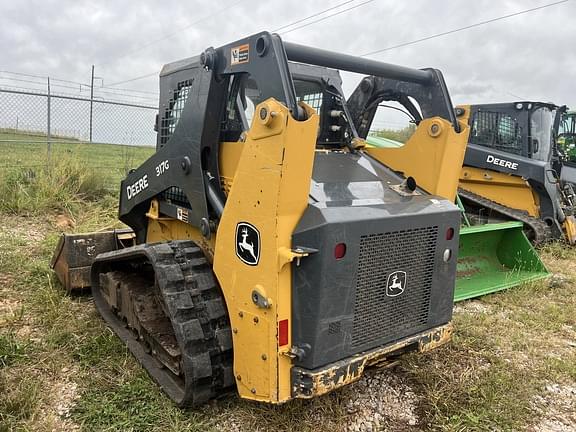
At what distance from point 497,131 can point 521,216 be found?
1478 millimetres

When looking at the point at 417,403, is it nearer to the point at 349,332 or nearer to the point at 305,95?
the point at 349,332

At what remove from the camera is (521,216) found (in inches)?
300

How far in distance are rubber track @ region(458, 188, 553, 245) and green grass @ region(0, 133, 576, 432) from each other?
7.47 ft

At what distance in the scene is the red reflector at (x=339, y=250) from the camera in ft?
7.77

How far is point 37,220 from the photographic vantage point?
6742 mm

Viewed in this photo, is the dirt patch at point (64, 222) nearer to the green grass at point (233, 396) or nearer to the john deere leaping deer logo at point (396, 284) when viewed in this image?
the green grass at point (233, 396)

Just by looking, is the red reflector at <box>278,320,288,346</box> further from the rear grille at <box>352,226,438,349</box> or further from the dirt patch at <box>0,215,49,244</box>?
the dirt patch at <box>0,215,49,244</box>

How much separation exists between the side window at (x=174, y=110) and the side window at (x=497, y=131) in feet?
20.2

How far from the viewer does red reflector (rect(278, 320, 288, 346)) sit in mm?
2387

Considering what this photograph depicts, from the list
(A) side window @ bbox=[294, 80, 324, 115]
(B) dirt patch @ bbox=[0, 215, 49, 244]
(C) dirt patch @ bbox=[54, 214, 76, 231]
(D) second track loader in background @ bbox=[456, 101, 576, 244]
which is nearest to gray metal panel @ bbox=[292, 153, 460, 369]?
(A) side window @ bbox=[294, 80, 324, 115]

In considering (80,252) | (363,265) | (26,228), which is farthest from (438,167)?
(26,228)

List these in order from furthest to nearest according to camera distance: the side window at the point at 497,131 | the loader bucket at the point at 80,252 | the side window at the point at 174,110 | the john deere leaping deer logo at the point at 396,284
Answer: the side window at the point at 497,131 → the loader bucket at the point at 80,252 → the side window at the point at 174,110 → the john deere leaping deer logo at the point at 396,284

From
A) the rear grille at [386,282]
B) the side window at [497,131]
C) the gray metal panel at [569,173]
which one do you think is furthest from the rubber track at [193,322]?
the gray metal panel at [569,173]

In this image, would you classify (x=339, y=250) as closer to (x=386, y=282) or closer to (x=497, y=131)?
(x=386, y=282)
